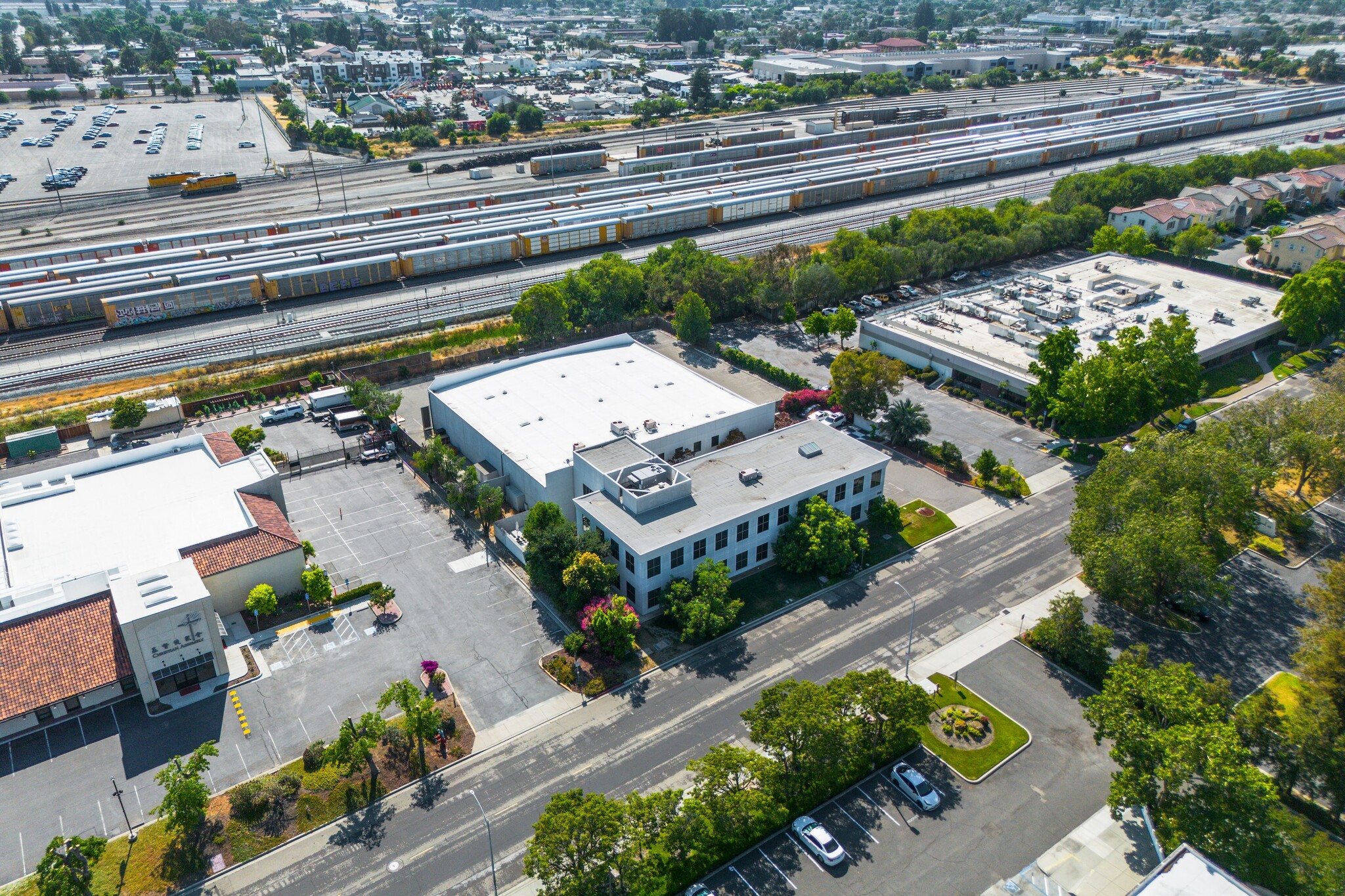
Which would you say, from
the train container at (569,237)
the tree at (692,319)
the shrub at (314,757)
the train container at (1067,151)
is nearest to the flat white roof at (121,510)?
the shrub at (314,757)

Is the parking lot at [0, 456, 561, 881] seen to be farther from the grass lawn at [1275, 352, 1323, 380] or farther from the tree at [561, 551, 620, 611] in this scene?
the grass lawn at [1275, 352, 1323, 380]

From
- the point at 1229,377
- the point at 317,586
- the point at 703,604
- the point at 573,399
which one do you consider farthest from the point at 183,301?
the point at 1229,377

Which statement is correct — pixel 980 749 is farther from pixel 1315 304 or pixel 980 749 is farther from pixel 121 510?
pixel 1315 304

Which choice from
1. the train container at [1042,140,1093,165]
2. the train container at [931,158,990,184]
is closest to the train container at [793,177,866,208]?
the train container at [931,158,990,184]

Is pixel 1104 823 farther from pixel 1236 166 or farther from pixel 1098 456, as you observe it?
pixel 1236 166

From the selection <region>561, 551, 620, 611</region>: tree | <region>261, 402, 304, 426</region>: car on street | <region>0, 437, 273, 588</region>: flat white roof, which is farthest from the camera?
<region>261, 402, 304, 426</region>: car on street

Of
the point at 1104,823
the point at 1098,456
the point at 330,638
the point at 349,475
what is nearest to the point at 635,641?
the point at 330,638
